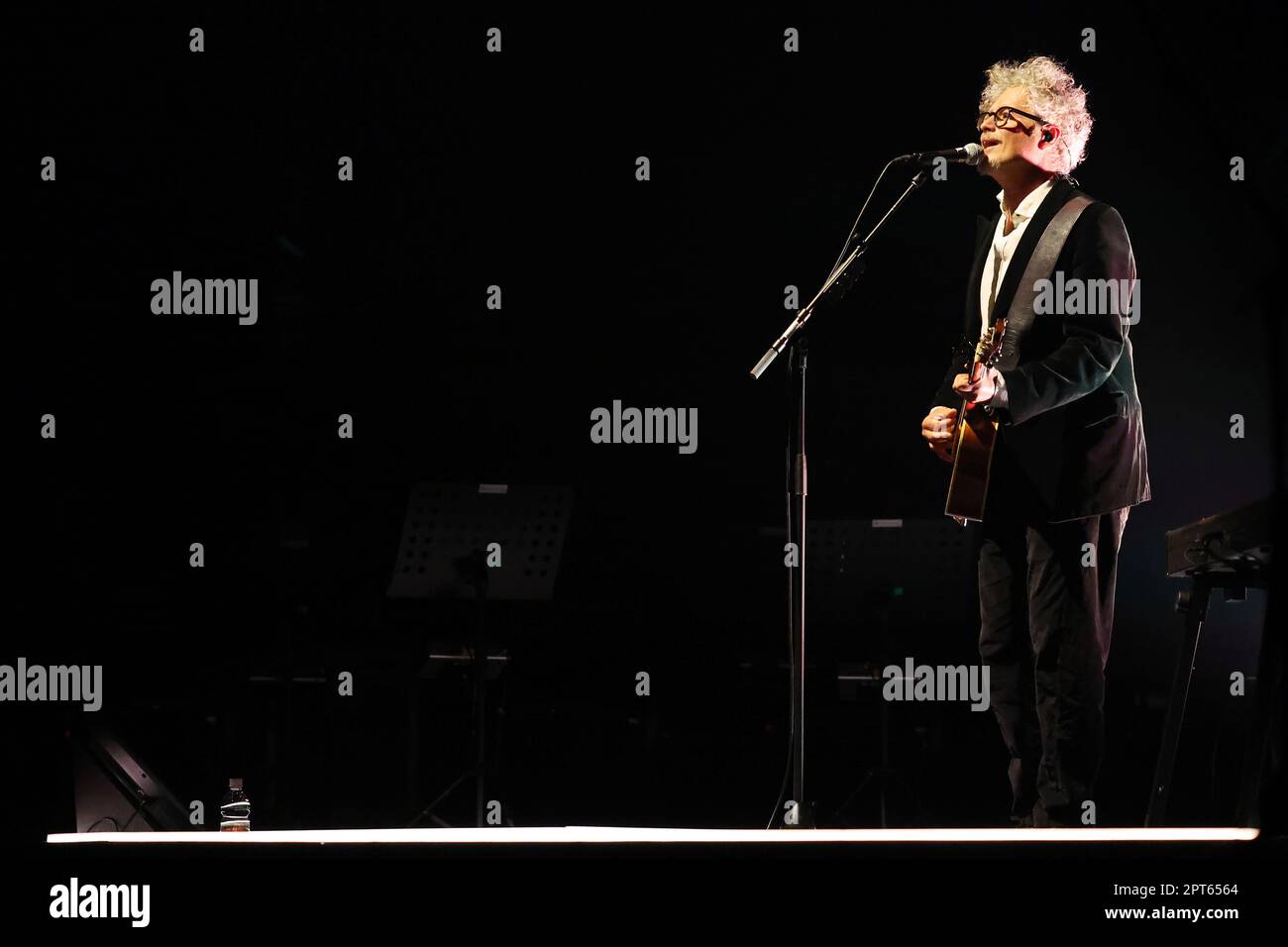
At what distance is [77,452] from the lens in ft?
17.6

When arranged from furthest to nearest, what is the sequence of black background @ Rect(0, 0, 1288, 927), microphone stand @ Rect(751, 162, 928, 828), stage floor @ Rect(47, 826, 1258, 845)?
black background @ Rect(0, 0, 1288, 927) < microphone stand @ Rect(751, 162, 928, 828) < stage floor @ Rect(47, 826, 1258, 845)

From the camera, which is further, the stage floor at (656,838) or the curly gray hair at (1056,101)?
the curly gray hair at (1056,101)

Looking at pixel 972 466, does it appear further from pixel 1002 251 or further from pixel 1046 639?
pixel 1002 251

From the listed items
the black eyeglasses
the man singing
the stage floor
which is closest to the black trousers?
the man singing

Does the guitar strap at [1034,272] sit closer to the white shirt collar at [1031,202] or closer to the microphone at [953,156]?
the white shirt collar at [1031,202]

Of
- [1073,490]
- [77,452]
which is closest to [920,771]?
[1073,490]

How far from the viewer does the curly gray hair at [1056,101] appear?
10.6ft

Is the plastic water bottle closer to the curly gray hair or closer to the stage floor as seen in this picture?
the stage floor

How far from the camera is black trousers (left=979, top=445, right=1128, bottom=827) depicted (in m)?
2.94

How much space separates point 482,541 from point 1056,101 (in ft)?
7.16

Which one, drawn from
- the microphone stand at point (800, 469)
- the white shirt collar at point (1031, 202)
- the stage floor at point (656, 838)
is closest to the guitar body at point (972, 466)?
the microphone stand at point (800, 469)

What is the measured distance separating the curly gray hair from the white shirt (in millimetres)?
105

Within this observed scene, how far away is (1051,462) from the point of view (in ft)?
10.0
